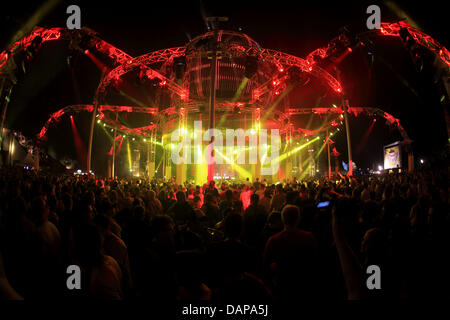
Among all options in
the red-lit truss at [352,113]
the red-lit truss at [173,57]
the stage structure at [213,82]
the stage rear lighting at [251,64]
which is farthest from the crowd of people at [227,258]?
the red-lit truss at [352,113]

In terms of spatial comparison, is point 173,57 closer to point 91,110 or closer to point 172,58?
point 172,58

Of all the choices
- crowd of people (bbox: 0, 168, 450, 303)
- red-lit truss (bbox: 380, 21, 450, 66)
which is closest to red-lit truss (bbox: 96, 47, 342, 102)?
red-lit truss (bbox: 380, 21, 450, 66)

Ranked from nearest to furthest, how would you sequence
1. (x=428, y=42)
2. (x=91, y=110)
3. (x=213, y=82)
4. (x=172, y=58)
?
(x=213, y=82) < (x=428, y=42) < (x=172, y=58) < (x=91, y=110)

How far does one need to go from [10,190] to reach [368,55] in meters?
21.2

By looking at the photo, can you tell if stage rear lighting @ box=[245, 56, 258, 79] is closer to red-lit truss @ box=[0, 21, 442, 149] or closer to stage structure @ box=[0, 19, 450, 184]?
stage structure @ box=[0, 19, 450, 184]

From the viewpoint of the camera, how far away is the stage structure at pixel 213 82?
1706 cm

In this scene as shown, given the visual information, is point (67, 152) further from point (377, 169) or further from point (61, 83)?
point (377, 169)

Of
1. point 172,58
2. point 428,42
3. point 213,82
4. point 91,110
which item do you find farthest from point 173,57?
point 428,42

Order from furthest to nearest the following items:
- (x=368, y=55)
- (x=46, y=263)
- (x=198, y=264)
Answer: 1. (x=368, y=55)
2. (x=46, y=263)
3. (x=198, y=264)

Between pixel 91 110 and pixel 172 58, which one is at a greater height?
pixel 172 58

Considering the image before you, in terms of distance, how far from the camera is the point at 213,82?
1606cm

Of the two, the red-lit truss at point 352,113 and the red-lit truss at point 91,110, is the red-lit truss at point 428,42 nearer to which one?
the red-lit truss at point 352,113

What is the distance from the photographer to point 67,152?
44781mm
